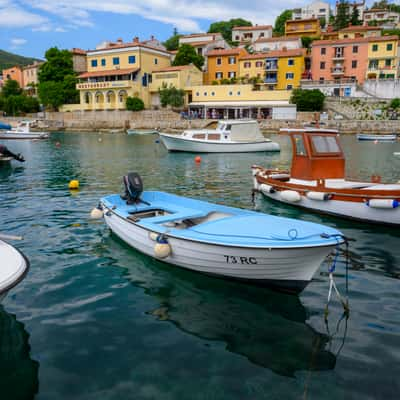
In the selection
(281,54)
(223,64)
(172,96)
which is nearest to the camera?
(172,96)

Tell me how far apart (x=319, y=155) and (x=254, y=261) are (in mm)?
7680

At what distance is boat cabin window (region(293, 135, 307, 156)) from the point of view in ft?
44.4

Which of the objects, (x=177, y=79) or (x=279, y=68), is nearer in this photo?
(x=279, y=68)

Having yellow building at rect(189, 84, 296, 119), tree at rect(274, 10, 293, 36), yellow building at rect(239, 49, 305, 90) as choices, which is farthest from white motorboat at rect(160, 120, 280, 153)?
tree at rect(274, 10, 293, 36)

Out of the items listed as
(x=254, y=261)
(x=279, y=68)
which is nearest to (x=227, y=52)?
(x=279, y=68)

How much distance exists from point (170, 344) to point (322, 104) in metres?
59.7

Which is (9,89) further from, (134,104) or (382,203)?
(382,203)

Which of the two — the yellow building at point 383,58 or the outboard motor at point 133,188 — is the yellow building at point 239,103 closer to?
the yellow building at point 383,58

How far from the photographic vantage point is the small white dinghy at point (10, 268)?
213 inches

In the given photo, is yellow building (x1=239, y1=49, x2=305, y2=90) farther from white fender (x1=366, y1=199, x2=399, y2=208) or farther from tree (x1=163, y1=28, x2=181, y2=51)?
white fender (x1=366, y1=199, x2=399, y2=208)

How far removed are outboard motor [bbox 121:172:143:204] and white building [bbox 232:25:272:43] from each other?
9735 cm

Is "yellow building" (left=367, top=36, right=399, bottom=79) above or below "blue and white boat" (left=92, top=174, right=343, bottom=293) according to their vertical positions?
above

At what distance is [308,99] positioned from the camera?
58.8 meters

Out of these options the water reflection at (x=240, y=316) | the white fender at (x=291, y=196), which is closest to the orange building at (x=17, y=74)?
the white fender at (x=291, y=196)
